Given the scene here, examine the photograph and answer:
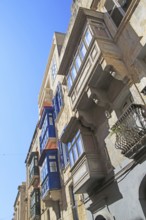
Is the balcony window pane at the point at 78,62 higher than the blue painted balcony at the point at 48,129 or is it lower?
lower

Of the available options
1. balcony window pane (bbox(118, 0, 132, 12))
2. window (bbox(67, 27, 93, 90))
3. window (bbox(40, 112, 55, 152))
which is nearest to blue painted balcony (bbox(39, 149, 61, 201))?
window (bbox(40, 112, 55, 152))

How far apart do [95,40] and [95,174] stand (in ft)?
17.1

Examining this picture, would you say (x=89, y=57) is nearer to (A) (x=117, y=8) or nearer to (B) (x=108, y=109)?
(B) (x=108, y=109)

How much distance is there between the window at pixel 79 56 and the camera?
Result: 9.49m

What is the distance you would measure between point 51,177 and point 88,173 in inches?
273

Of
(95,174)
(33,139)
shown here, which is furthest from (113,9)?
(33,139)

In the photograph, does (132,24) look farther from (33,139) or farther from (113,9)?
(33,139)

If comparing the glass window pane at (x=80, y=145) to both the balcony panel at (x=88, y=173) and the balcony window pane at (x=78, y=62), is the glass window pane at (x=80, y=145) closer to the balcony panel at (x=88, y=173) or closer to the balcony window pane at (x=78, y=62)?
the balcony panel at (x=88, y=173)

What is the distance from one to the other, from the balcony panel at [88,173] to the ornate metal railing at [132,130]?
1.88 m

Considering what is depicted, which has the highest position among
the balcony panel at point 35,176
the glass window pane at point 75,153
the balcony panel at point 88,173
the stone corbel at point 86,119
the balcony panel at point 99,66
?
the balcony panel at point 35,176

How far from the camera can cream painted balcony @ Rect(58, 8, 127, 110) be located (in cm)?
809

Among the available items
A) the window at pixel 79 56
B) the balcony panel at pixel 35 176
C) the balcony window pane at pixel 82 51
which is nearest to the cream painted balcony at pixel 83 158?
the window at pixel 79 56

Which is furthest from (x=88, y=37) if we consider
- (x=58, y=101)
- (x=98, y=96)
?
(x=58, y=101)

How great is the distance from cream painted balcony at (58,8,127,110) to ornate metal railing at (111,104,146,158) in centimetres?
151
